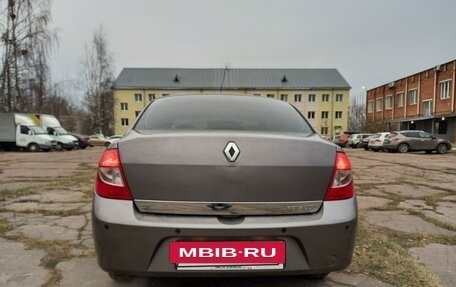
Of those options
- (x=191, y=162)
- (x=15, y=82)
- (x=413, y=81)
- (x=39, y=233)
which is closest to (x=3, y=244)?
(x=39, y=233)

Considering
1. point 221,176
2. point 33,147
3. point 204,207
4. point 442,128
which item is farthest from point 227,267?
point 442,128

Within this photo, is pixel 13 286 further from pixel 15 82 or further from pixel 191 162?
pixel 15 82

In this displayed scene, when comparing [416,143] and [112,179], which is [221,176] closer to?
[112,179]

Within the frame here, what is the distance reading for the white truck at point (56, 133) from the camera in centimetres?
2653

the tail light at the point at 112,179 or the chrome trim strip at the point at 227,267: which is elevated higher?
the tail light at the point at 112,179

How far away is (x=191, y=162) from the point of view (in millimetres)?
2076

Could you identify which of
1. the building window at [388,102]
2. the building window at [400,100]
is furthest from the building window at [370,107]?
the building window at [400,100]

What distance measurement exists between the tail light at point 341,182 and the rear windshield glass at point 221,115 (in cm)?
43

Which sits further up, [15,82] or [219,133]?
[15,82]

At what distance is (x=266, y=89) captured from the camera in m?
59.2

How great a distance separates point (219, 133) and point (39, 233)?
9.00ft

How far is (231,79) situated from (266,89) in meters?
5.98

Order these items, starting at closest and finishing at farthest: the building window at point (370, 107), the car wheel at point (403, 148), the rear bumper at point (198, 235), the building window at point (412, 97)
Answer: the rear bumper at point (198, 235) < the car wheel at point (403, 148) < the building window at point (412, 97) < the building window at point (370, 107)

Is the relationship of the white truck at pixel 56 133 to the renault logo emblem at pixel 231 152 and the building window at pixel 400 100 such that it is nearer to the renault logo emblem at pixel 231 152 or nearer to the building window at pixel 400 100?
the renault logo emblem at pixel 231 152
